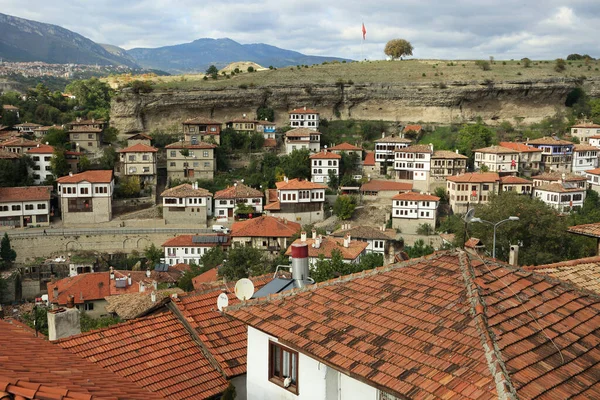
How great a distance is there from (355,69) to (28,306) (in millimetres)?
52036

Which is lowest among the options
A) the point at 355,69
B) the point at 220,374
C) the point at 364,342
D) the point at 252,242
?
the point at 252,242

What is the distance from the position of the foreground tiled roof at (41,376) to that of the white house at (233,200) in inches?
1567

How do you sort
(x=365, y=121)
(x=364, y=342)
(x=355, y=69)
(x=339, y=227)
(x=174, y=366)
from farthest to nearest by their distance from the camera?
(x=355, y=69) → (x=365, y=121) → (x=339, y=227) → (x=174, y=366) → (x=364, y=342)

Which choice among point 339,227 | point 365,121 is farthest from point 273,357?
point 365,121

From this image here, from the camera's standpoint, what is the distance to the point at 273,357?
6.27 m

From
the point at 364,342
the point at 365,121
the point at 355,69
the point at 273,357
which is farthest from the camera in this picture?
the point at 355,69

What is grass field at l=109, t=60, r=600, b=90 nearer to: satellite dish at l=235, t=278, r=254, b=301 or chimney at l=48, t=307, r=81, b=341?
chimney at l=48, t=307, r=81, b=341

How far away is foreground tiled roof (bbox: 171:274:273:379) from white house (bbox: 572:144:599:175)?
5272cm

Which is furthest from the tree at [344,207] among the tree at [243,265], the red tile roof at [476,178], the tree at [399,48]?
the tree at [399,48]

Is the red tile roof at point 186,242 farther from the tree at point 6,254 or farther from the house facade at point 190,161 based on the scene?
the house facade at point 190,161

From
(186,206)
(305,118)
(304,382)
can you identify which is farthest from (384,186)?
(304,382)

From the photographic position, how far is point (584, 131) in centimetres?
6056

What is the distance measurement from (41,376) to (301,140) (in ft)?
172

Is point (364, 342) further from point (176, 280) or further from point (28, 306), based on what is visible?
point (28, 306)
